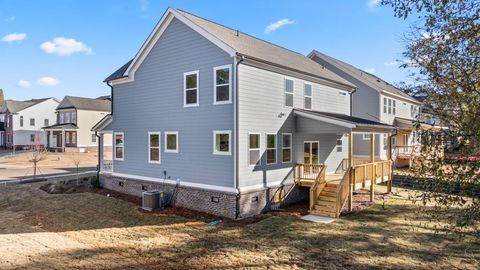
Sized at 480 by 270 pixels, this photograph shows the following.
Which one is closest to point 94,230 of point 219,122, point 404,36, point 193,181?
point 193,181

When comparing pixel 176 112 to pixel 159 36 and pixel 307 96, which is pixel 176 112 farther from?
pixel 307 96

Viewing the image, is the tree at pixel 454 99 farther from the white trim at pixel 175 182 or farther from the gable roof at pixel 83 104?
the gable roof at pixel 83 104

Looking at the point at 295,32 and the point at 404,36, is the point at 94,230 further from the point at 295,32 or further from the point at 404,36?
the point at 295,32

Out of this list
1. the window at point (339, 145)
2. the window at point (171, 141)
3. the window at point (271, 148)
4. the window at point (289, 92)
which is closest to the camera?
the window at point (271, 148)

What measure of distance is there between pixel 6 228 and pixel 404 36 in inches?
530

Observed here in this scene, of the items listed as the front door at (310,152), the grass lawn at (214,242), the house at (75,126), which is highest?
the house at (75,126)

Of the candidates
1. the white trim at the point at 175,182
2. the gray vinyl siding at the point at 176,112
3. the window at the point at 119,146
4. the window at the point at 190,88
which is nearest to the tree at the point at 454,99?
the gray vinyl siding at the point at 176,112

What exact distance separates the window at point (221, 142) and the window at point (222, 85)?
1267 mm

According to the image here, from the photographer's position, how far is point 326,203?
520 inches

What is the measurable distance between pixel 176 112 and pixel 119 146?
5.28m

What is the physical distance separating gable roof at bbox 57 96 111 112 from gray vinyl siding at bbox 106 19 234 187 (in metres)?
32.3

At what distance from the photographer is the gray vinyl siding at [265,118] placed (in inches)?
493

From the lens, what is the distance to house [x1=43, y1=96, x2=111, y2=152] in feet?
144

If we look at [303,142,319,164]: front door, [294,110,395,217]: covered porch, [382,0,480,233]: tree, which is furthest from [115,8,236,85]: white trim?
[382,0,480,233]: tree
